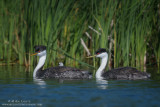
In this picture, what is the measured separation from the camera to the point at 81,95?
791 cm

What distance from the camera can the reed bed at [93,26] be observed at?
12.4 meters

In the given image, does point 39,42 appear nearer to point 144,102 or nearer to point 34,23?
point 34,23

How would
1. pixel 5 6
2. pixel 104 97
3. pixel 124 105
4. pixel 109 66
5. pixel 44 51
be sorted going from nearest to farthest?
pixel 124 105 < pixel 104 97 < pixel 44 51 < pixel 109 66 < pixel 5 6

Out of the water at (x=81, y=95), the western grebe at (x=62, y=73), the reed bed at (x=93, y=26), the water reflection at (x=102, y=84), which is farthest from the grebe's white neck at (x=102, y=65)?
the water at (x=81, y=95)

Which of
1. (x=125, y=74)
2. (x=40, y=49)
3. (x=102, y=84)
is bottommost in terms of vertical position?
(x=102, y=84)

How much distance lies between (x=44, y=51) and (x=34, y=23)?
1.35 m

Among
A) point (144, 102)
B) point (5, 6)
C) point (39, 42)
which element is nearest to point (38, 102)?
point (144, 102)

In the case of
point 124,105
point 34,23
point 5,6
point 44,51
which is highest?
point 5,6

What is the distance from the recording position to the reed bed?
40.7 ft

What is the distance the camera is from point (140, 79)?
10906mm

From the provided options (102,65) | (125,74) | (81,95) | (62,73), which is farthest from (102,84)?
(102,65)

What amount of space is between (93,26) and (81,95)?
6.36 m

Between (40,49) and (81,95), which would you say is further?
(40,49)

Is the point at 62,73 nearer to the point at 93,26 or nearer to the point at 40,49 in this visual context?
the point at 40,49
